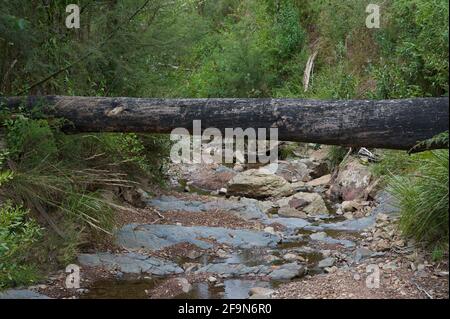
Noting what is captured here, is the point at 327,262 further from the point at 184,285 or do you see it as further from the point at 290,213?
the point at 290,213

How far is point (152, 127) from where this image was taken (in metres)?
5.67

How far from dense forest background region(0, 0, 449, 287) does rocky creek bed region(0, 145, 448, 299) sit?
333 millimetres

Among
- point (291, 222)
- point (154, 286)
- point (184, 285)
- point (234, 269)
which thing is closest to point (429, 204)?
point (234, 269)

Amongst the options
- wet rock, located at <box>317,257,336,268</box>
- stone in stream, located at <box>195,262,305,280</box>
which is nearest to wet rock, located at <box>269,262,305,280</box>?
stone in stream, located at <box>195,262,305,280</box>

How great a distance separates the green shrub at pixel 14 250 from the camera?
161 inches

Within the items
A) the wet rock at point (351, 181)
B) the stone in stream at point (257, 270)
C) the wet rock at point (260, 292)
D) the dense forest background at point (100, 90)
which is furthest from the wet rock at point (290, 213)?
the wet rock at point (260, 292)

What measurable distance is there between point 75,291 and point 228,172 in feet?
20.1

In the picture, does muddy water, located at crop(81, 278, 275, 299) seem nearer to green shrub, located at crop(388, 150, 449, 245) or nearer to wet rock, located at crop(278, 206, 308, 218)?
green shrub, located at crop(388, 150, 449, 245)

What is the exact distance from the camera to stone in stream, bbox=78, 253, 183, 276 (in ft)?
17.8

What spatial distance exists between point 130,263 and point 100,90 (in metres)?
2.38

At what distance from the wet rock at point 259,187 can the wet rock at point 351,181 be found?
2.55 feet

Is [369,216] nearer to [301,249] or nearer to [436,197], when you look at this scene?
[301,249]

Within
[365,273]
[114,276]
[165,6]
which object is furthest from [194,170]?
[365,273]

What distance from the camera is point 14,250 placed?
4.14 m
